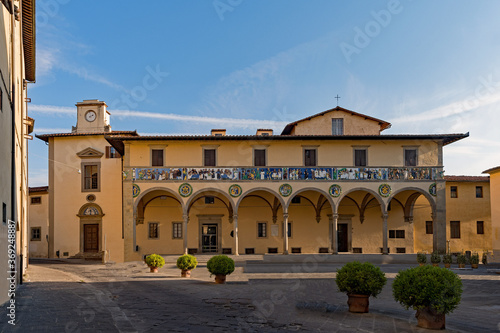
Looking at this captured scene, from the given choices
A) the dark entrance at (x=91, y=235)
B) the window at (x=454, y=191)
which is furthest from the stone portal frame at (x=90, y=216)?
the window at (x=454, y=191)

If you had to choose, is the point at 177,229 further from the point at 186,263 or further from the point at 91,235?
the point at 186,263

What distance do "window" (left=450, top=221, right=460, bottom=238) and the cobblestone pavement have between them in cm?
1468

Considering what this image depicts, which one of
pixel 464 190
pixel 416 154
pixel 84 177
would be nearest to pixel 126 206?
pixel 84 177

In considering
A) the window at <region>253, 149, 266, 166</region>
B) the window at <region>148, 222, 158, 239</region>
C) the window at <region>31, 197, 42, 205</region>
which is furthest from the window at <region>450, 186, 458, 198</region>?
the window at <region>31, 197, 42, 205</region>

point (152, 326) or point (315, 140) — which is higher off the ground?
point (315, 140)

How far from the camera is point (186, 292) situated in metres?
14.2

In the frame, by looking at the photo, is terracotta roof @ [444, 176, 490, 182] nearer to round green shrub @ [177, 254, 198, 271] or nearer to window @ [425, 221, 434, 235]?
window @ [425, 221, 434, 235]

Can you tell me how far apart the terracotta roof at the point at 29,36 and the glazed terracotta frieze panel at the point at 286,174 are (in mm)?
7537

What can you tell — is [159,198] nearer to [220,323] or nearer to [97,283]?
[97,283]

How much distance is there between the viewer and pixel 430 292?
8336 millimetres

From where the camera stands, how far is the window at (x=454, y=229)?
3197 centimetres

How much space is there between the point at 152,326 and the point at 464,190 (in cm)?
2809

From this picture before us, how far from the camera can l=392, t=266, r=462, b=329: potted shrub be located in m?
8.32

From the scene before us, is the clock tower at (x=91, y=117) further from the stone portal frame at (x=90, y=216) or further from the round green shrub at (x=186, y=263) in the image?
the round green shrub at (x=186, y=263)
